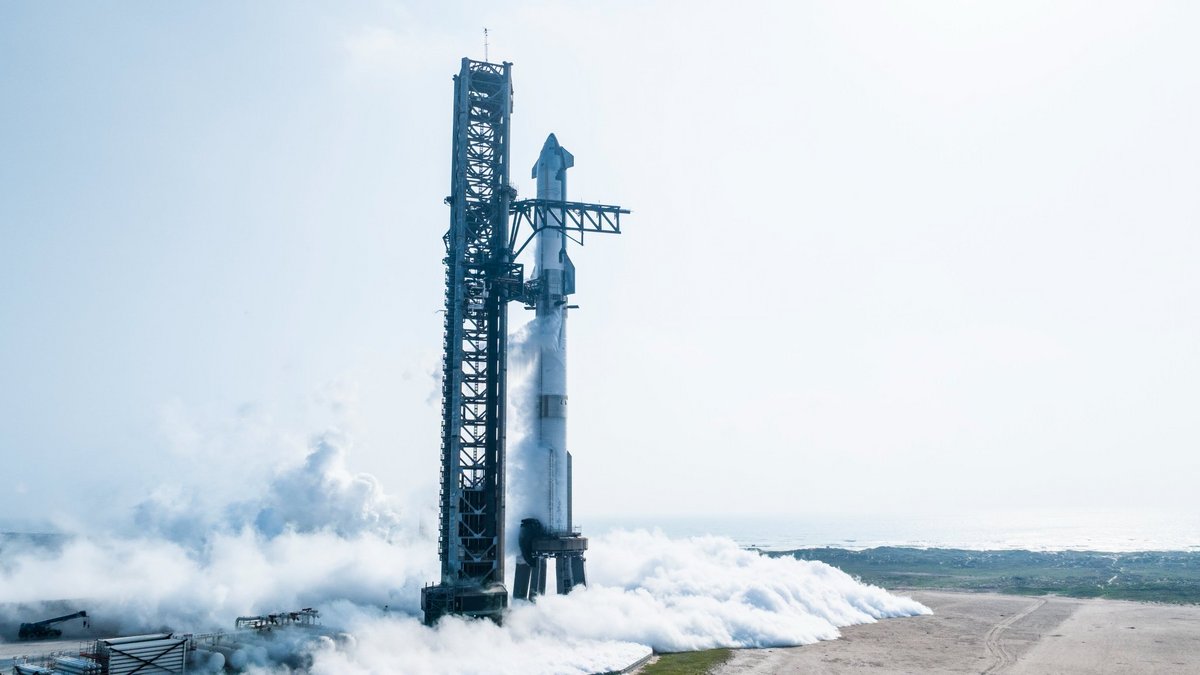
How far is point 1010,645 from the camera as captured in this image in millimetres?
65688

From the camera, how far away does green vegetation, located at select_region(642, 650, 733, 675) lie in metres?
50.8

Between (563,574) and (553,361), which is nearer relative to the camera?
(563,574)

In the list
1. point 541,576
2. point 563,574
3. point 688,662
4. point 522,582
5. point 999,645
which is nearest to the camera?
point 688,662

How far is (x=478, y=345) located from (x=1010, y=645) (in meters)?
45.4

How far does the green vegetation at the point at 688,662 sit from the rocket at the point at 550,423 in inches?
438

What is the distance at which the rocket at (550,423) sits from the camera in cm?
6331

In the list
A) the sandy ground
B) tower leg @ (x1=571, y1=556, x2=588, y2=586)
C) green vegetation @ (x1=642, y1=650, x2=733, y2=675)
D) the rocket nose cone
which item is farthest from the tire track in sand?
the rocket nose cone

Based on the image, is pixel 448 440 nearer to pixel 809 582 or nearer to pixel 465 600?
pixel 465 600

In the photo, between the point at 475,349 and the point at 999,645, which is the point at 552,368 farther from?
the point at 999,645

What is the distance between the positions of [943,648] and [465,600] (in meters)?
34.6

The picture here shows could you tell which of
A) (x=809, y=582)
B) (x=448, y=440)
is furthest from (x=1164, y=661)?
(x=448, y=440)

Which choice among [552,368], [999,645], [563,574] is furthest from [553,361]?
[999,645]

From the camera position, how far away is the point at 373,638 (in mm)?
46625

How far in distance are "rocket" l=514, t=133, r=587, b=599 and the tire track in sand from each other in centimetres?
2845
